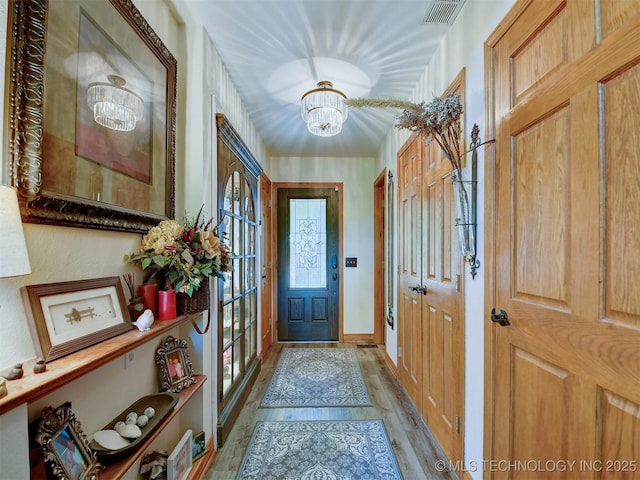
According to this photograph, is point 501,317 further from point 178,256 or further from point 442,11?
point 442,11

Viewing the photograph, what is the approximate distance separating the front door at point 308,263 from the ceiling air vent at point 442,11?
8.44 ft

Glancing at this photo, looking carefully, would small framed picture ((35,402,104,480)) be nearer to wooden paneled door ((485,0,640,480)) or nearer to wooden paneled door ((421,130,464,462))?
wooden paneled door ((485,0,640,480))

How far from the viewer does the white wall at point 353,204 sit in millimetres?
4098

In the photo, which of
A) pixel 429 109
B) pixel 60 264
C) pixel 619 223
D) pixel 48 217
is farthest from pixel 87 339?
pixel 429 109

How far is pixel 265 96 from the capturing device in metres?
2.50

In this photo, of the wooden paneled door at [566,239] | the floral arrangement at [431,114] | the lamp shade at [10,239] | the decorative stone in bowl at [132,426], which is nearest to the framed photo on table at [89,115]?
the lamp shade at [10,239]

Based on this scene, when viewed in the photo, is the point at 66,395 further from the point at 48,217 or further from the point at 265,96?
the point at 265,96

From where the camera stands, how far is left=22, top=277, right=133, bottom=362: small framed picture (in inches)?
31.7

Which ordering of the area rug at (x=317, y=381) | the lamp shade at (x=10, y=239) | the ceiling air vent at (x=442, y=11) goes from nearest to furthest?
the lamp shade at (x=10, y=239) < the ceiling air vent at (x=442, y=11) < the area rug at (x=317, y=381)

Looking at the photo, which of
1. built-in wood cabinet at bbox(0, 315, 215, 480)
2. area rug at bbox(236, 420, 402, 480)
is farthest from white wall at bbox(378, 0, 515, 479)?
built-in wood cabinet at bbox(0, 315, 215, 480)

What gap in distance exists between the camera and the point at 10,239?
631mm

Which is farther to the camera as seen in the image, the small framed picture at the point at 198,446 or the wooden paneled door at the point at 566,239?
the small framed picture at the point at 198,446

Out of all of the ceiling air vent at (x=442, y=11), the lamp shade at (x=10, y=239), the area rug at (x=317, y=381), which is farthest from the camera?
the area rug at (x=317, y=381)

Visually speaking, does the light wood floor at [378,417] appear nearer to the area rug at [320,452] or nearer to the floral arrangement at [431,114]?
the area rug at [320,452]
